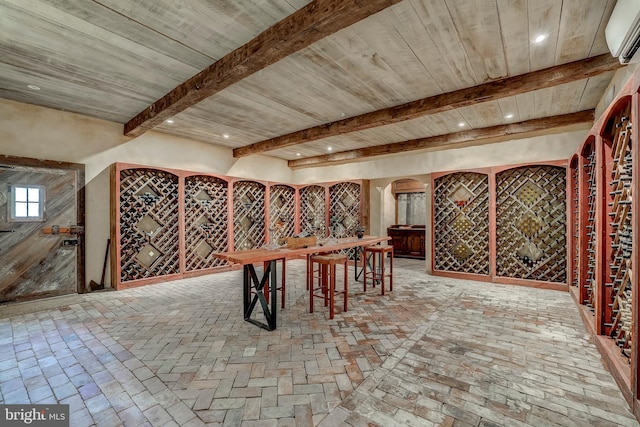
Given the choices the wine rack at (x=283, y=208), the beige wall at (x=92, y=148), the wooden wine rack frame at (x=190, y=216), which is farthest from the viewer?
the wine rack at (x=283, y=208)

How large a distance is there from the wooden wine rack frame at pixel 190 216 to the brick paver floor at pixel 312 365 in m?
1.09

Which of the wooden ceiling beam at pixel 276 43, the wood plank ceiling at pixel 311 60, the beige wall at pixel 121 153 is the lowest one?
the beige wall at pixel 121 153

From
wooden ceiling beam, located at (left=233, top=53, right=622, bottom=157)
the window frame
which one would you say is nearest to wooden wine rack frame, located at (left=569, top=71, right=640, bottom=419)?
wooden ceiling beam, located at (left=233, top=53, right=622, bottom=157)

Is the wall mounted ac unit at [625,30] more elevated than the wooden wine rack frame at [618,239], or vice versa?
the wall mounted ac unit at [625,30]

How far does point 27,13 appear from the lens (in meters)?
1.86

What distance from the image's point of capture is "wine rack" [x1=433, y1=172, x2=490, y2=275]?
15.0 feet

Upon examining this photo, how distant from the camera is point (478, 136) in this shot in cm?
436

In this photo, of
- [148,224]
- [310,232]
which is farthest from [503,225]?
[148,224]

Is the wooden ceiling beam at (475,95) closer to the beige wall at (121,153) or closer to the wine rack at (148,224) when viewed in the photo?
the beige wall at (121,153)

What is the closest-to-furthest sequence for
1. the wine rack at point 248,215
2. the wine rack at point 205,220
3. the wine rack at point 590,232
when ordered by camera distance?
the wine rack at point 590,232, the wine rack at point 205,220, the wine rack at point 248,215

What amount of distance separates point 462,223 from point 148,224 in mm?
5229

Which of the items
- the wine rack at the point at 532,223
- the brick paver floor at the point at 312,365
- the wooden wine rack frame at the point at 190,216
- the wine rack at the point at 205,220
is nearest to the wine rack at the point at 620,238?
the brick paver floor at the point at 312,365

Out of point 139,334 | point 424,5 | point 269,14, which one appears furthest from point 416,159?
point 139,334

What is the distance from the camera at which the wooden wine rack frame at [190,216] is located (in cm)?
409
